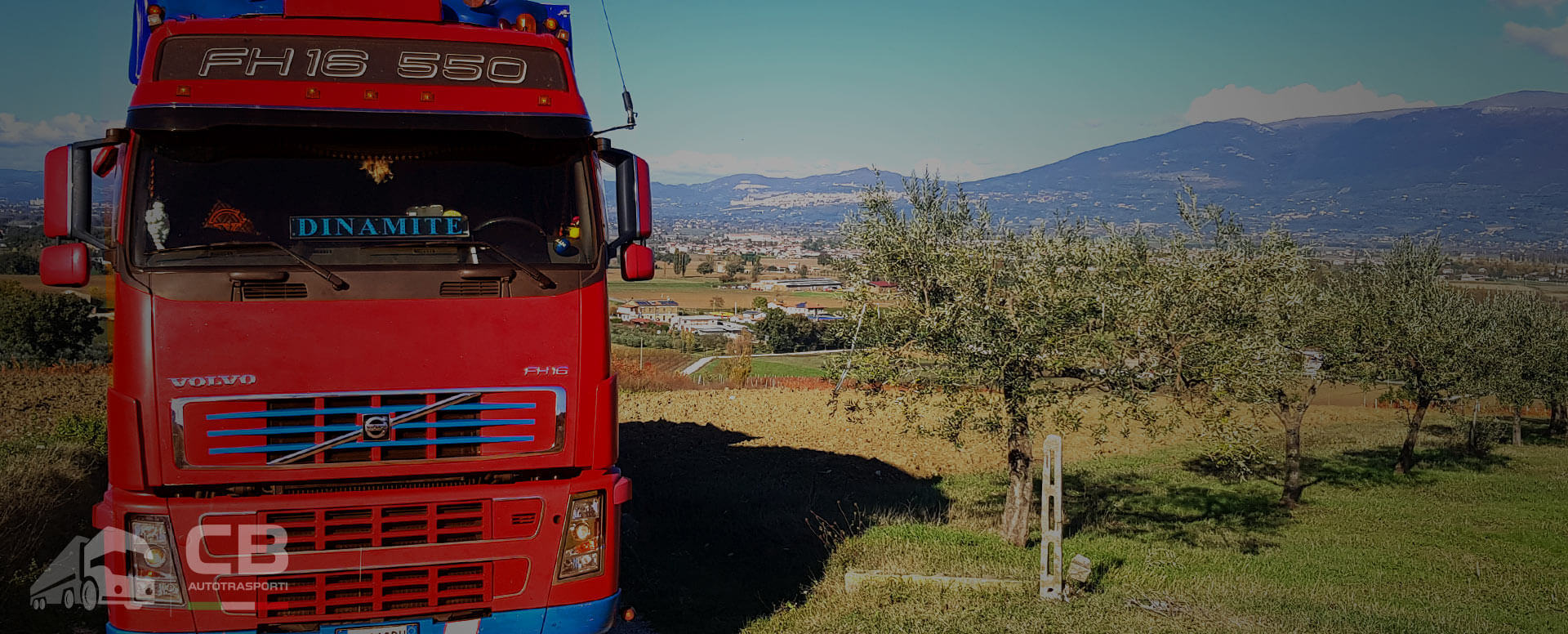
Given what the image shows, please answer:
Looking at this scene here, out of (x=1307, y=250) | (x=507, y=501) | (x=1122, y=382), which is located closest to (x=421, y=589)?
(x=507, y=501)

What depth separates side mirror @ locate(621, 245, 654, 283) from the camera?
6059mm

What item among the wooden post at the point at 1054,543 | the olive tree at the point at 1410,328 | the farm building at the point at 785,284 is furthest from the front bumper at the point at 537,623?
the farm building at the point at 785,284

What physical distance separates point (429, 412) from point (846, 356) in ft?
24.1

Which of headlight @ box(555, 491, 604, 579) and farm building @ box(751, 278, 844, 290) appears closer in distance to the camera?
headlight @ box(555, 491, 604, 579)

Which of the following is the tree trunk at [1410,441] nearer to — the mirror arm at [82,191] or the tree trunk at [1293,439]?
the tree trunk at [1293,439]

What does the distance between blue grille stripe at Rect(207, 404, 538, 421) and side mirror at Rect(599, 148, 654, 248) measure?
1228mm

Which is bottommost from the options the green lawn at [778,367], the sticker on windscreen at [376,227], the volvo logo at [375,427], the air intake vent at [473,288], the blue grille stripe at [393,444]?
the green lawn at [778,367]

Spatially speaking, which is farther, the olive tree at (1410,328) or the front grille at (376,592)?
the olive tree at (1410,328)

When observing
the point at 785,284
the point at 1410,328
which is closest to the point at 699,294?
the point at 785,284

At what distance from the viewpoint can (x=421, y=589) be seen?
5.32 meters

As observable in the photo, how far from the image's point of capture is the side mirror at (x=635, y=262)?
19.9ft

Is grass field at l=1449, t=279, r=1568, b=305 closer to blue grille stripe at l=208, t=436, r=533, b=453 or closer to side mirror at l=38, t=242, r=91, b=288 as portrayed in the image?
blue grille stripe at l=208, t=436, r=533, b=453

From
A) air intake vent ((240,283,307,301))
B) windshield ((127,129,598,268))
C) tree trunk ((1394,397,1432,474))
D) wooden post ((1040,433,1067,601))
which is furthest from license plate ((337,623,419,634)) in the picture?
tree trunk ((1394,397,1432,474))

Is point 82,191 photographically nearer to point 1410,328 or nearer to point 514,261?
point 514,261
